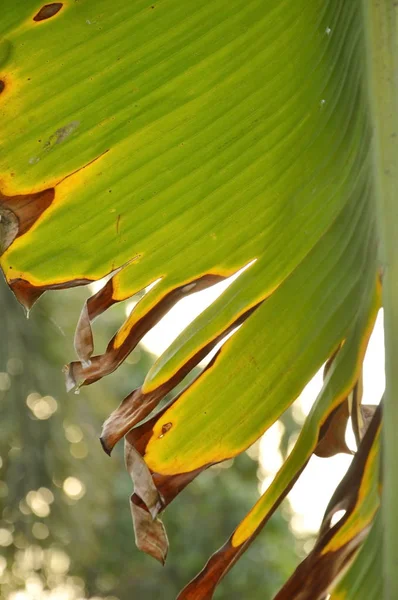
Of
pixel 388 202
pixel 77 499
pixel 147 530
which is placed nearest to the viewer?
pixel 147 530

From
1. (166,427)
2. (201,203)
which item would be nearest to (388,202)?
(201,203)

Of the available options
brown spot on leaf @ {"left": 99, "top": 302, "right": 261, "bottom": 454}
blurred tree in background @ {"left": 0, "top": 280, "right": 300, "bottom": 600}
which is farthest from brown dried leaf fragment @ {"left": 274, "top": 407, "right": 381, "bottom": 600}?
blurred tree in background @ {"left": 0, "top": 280, "right": 300, "bottom": 600}

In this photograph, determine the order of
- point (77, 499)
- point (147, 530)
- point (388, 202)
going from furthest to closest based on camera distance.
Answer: point (77, 499) < point (388, 202) < point (147, 530)

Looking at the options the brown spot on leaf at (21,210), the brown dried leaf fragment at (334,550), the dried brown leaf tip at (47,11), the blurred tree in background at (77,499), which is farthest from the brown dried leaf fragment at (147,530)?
the blurred tree in background at (77,499)

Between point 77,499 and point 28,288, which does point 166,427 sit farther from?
point 77,499

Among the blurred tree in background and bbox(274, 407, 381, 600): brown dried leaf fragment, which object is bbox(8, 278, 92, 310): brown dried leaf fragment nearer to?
bbox(274, 407, 381, 600): brown dried leaf fragment
